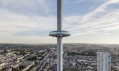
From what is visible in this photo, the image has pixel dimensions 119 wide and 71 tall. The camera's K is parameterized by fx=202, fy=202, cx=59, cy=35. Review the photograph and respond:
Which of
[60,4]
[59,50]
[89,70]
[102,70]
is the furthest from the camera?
[89,70]

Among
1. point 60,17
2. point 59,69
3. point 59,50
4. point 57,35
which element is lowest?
point 59,69

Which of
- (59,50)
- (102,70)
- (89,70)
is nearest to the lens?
(59,50)

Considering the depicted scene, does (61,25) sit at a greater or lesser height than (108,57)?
greater

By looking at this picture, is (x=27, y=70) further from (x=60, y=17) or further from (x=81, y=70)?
(x=60, y=17)

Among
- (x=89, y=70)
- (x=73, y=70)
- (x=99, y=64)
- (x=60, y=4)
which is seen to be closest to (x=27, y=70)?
(x=73, y=70)

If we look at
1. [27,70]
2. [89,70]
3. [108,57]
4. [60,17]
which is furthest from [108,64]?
[60,17]

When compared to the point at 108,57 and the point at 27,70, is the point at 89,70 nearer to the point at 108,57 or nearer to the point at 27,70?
the point at 108,57

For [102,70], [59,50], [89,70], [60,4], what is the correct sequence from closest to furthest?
[60,4] → [59,50] → [102,70] → [89,70]

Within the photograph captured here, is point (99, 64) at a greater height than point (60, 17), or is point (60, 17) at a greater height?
point (60, 17)

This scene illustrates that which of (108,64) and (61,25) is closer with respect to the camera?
(61,25)
